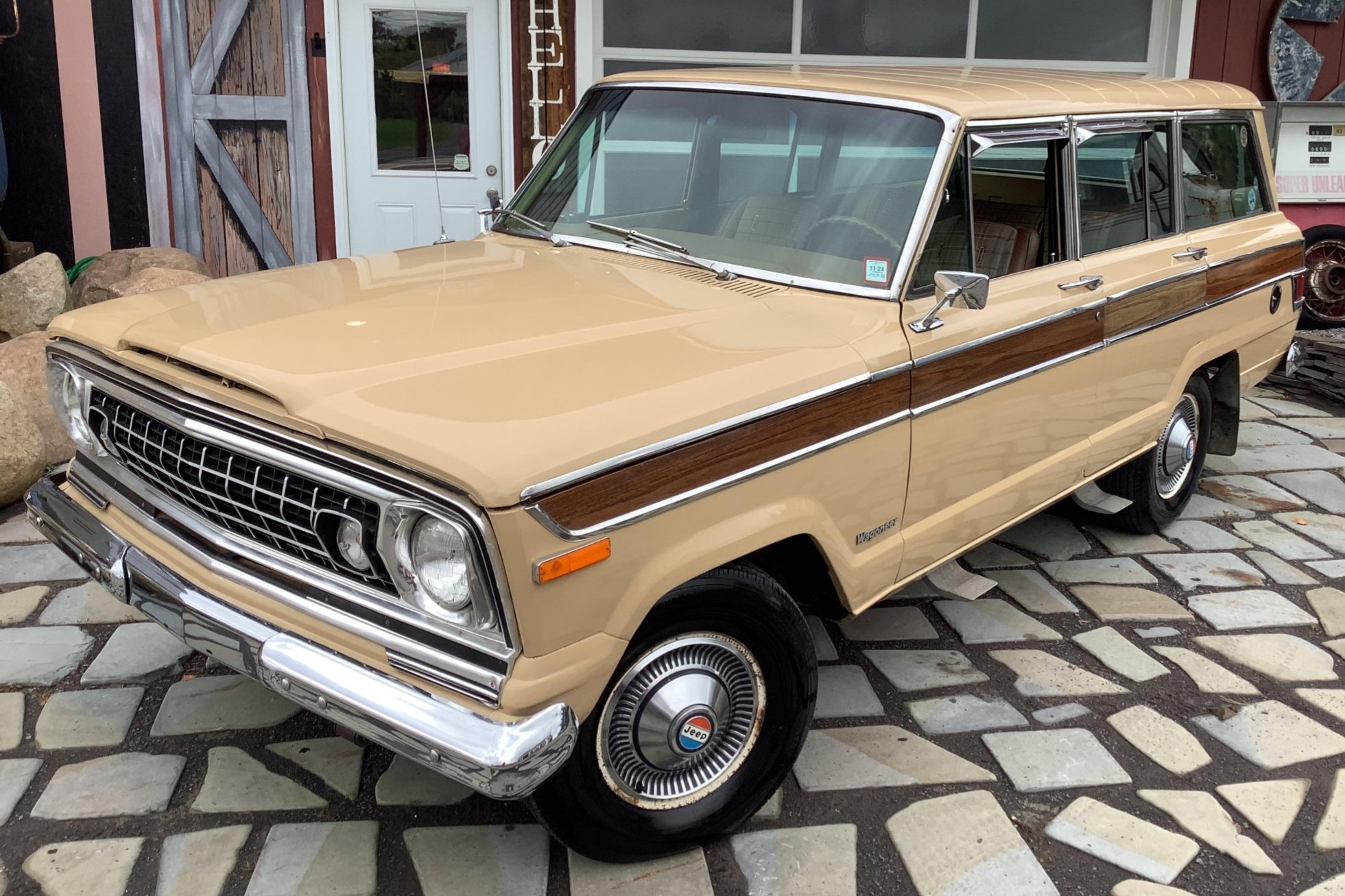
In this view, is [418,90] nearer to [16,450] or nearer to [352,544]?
[16,450]

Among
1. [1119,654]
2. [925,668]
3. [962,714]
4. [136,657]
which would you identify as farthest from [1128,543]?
[136,657]

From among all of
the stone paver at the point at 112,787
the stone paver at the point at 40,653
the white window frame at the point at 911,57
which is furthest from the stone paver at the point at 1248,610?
the white window frame at the point at 911,57

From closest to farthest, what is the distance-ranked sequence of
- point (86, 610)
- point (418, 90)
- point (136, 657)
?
1. point (136, 657)
2. point (86, 610)
3. point (418, 90)

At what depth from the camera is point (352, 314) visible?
2.88 m

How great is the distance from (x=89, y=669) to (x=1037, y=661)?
3.10 m

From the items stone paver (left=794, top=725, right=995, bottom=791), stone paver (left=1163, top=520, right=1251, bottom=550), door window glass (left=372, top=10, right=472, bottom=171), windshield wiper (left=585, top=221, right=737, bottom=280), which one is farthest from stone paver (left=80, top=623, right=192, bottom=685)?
door window glass (left=372, top=10, right=472, bottom=171)

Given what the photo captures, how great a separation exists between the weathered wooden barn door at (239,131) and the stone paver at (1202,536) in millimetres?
5682

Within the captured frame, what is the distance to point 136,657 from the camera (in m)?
3.71

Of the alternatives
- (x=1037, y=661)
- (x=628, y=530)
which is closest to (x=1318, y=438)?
(x=1037, y=661)

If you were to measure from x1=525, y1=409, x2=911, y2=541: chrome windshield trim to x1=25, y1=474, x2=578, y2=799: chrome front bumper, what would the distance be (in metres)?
0.36

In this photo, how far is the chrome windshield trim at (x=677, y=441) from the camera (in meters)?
2.20

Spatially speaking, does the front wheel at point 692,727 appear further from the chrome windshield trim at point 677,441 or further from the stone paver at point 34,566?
the stone paver at point 34,566

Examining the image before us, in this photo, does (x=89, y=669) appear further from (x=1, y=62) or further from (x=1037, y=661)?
(x=1, y=62)

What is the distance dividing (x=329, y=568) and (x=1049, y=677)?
2408mm
